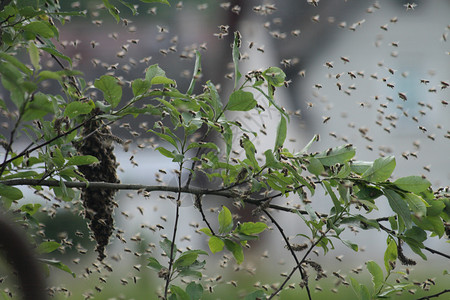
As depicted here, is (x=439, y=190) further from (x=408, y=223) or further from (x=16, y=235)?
(x=16, y=235)

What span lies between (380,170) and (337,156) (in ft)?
0.23

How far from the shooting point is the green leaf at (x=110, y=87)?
86cm

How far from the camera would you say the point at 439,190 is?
3.29ft

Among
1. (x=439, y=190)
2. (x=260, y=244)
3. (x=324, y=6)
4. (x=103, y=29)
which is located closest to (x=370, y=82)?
(x=324, y=6)

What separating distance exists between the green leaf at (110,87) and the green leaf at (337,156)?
13.4 inches

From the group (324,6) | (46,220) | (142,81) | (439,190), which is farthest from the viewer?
(324,6)

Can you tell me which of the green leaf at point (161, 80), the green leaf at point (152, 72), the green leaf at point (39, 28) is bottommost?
the green leaf at point (161, 80)

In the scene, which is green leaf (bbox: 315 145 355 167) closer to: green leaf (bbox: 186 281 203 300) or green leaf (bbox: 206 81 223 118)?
green leaf (bbox: 206 81 223 118)

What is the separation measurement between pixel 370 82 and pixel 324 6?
2.94 ft

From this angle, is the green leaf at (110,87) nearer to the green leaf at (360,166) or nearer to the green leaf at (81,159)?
the green leaf at (81,159)

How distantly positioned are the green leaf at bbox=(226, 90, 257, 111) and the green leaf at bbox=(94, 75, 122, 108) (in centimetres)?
18

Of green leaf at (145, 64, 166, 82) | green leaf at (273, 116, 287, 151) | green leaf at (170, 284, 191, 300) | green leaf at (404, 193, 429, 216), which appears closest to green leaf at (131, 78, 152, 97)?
green leaf at (145, 64, 166, 82)

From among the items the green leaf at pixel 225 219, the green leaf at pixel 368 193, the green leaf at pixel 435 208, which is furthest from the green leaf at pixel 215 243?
the green leaf at pixel 435 208

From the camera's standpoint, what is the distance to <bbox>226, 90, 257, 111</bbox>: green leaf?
919 mm
